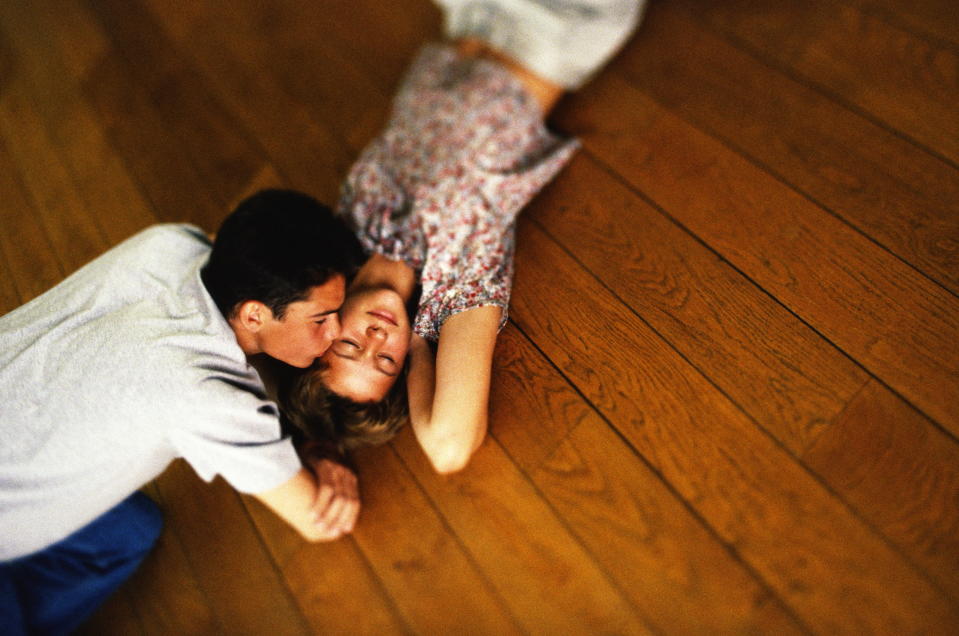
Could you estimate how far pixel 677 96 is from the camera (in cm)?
136

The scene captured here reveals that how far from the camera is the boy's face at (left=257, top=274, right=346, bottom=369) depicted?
98cm

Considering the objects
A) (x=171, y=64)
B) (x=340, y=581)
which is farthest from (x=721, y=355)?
(x=171, y=64)

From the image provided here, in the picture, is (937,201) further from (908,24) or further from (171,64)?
(171,64)

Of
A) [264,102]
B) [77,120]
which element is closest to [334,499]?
[264,102]

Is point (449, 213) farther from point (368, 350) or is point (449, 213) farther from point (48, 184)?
point (48, 184)

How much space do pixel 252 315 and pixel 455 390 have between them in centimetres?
37

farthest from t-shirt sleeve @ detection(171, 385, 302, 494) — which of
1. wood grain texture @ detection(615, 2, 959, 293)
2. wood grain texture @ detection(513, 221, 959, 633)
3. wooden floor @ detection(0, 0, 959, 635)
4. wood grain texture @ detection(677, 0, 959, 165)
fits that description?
wood grain texture @ detection(677, 0, 959, 165)

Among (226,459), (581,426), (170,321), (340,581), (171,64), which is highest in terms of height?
(171,64)

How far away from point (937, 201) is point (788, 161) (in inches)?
11.0

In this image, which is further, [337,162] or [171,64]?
[171,64]

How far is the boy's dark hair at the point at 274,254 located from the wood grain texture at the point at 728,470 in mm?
405

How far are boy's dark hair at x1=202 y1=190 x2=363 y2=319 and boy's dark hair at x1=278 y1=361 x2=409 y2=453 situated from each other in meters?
0.15

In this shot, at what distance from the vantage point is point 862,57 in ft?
4.28

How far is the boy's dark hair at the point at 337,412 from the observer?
1.02 metres
